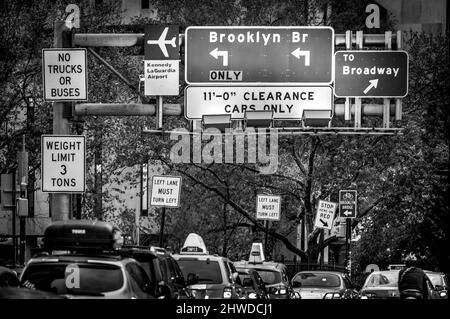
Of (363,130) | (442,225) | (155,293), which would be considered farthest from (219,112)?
(442,225)

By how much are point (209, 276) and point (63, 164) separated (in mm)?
4195

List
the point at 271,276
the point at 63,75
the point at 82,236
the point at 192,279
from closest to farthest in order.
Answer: the point at 82,236 → the point at 63,75 → the point at 192,279 → the point at 271,276

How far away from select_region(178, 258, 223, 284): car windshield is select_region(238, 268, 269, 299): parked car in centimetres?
128

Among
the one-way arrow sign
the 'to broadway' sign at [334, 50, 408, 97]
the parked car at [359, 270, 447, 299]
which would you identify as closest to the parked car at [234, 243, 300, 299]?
the parked car at [359, 270, 447, 299]

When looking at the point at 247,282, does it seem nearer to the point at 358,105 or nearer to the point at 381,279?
the point at 358,105

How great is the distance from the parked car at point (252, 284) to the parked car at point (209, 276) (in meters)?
0.51

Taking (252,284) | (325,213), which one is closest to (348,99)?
(252,284)

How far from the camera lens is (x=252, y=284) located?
2533cm

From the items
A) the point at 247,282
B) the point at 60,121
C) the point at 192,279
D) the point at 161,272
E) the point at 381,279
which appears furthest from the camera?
the point at 381,279

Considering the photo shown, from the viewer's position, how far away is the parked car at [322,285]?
92.3 feet

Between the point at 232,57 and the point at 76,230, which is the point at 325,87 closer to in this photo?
the point at 232,57

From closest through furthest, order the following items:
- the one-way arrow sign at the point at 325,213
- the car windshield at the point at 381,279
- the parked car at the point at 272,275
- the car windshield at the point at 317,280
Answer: the parked car at the point at 272,275
the car windshield at the point at 317,280
the car windshield at the point at 381,279
the one-way arrow sign at the point at 325,213

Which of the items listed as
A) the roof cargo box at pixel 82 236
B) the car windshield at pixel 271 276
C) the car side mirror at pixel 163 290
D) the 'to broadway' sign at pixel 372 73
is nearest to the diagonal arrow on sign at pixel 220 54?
the 'to broadway' sign at pixel 372 73

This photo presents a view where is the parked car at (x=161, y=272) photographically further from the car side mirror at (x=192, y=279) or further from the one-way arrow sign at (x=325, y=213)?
the one-way arrow sign at (x=325, y=213)
